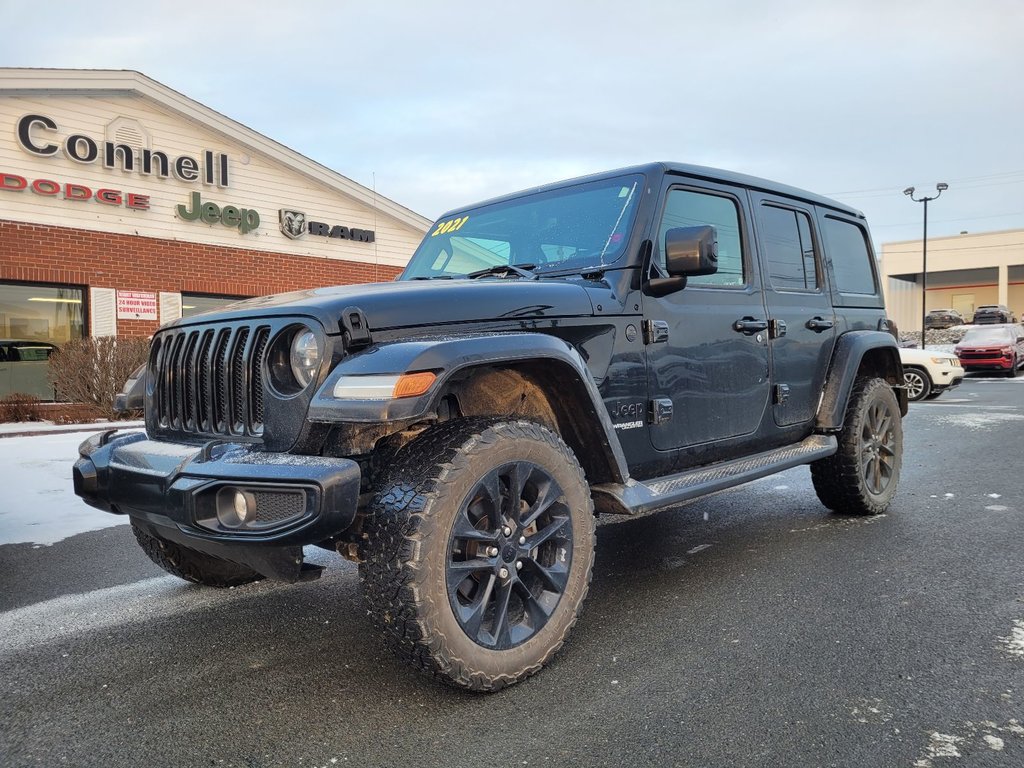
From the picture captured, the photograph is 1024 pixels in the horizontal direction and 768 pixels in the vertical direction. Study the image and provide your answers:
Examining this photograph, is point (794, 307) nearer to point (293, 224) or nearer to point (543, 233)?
point (543, 233)

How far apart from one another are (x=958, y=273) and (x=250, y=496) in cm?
6359

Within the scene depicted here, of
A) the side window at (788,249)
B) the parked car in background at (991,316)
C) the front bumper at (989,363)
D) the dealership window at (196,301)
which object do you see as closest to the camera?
the side window at (788,249)

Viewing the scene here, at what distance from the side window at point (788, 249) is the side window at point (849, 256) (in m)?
0.30

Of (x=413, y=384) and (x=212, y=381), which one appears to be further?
(x=212, y=381)

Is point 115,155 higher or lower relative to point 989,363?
higher

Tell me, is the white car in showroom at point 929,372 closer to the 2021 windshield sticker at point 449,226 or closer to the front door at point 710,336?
the front door at point 710,336

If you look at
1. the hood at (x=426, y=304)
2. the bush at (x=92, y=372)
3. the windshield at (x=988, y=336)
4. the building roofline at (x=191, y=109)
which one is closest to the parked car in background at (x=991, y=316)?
the windshield at (x=988, y=336)

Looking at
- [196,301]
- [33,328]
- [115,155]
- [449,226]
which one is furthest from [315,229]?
[449,226]

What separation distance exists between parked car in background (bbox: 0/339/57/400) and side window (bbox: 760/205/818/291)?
12044 millimetres

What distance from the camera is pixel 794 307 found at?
14.2 feet

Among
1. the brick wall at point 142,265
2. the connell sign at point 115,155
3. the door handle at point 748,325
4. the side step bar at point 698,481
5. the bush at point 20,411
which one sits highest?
the connell sign at point 115,155

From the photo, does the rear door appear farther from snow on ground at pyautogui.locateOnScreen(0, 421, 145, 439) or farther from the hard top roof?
snow on ground at pyautogui.locateOnScreen(0, 421, 145, 439)

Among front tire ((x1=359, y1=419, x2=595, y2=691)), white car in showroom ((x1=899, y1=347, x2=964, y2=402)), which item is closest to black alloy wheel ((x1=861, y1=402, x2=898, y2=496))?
front tire ((x1=359, y1=419, x2=595, y2=691))

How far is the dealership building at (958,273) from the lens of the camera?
5097 centimetres
